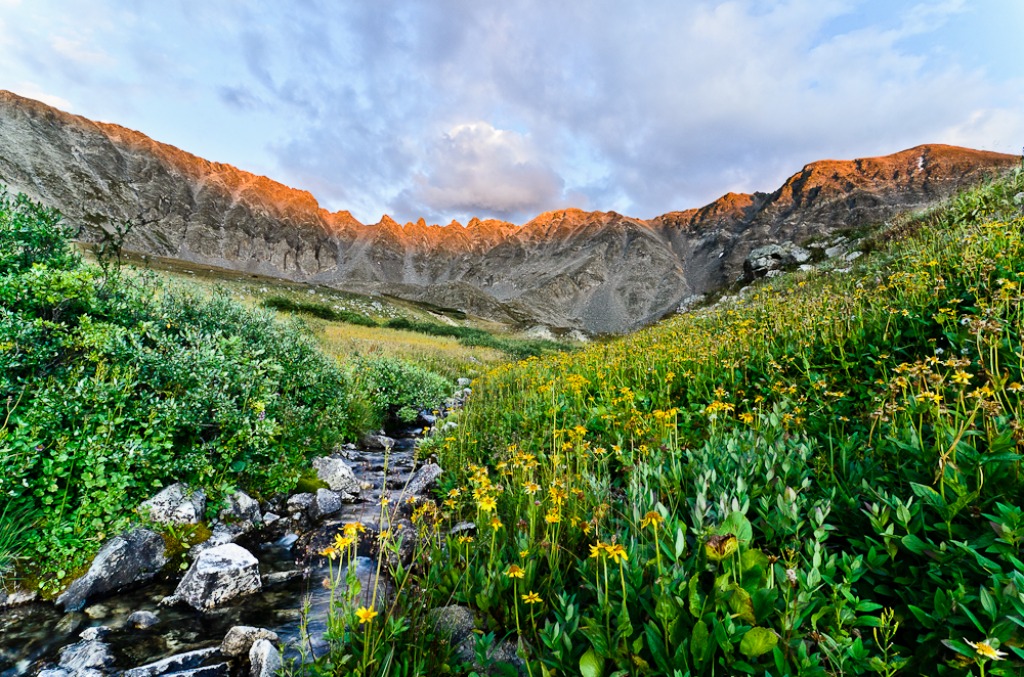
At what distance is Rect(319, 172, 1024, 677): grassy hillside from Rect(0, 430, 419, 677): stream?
3.83 feet

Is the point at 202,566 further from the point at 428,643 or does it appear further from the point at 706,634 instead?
the point at 706,634

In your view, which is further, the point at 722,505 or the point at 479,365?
the point at 479,365

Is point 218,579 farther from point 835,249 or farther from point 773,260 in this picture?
point 773,260

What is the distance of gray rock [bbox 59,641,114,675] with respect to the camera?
10.4ft

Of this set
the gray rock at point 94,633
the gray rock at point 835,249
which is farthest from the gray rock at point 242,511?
the gray rock at point 835,249

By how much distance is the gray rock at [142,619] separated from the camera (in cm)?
367

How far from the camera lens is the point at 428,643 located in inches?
112

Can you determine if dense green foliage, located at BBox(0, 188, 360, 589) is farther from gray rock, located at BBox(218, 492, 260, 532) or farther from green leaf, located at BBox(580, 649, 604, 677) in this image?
green leaf, located at BBox(580, 649, 604, 677)

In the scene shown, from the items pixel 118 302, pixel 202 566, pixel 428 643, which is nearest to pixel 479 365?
pixel 118 302

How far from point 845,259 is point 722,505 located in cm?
1720

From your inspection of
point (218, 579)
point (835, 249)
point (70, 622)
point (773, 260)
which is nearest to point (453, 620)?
point (218, 579)

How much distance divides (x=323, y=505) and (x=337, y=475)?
0.85m

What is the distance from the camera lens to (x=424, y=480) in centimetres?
652

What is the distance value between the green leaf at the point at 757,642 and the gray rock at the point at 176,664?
383cm
